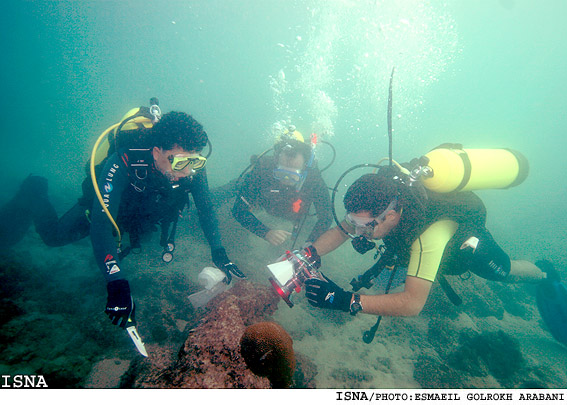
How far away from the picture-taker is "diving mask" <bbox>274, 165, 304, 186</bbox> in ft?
17.9

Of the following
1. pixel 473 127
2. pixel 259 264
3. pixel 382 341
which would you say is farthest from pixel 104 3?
pixel 473 127

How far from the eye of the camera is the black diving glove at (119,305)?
2.57m

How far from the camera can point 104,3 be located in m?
48.9

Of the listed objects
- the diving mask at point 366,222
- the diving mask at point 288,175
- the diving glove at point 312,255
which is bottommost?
the diving glove at point 312,255

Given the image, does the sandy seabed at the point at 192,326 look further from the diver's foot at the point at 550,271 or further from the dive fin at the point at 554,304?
the diver's foot at the point at 550,271

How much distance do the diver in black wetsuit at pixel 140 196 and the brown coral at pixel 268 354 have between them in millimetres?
1693

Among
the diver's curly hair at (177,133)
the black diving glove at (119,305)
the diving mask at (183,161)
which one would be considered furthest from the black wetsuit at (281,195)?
the black diving glove at (119,305)

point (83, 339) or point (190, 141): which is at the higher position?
point (190, 141)

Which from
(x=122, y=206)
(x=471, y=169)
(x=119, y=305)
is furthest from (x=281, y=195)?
(x=119, y=305)

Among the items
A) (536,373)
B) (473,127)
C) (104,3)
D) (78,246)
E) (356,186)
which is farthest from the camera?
(473,127)

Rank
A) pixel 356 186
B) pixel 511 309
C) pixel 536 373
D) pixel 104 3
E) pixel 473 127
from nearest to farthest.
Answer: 1. pixel 356 186
2. pixel 536 373
3. pixel 511 309
4. pixel 104 3
5. pixel 473 127

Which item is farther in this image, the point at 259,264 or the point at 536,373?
the point at 259,264
